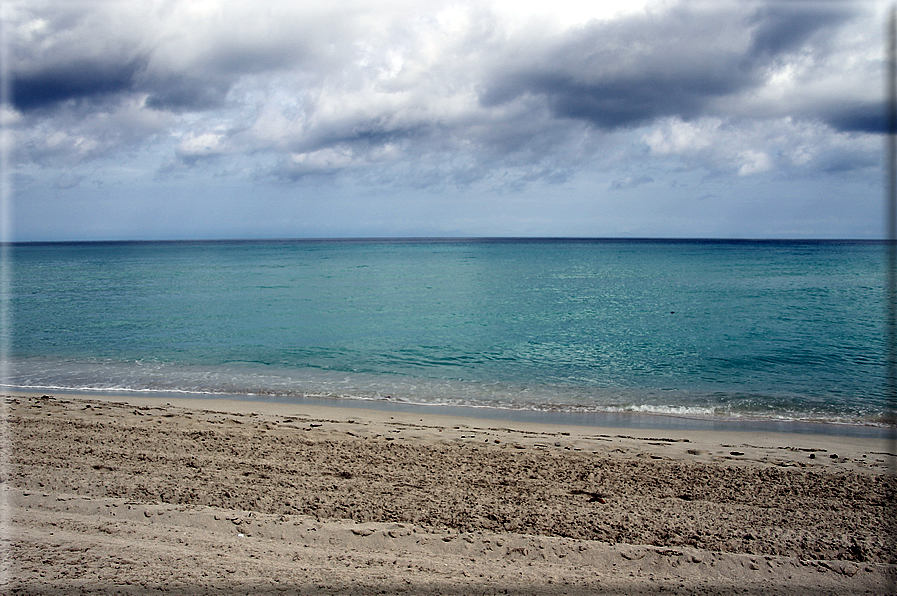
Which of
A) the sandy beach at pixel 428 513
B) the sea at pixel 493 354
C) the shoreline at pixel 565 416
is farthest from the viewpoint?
the sea at pixel 493 354

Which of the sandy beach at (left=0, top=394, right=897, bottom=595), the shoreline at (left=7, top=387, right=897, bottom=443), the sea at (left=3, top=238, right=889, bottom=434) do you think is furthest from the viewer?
the sea at (left=3, top=238, right=889, bottom=434)

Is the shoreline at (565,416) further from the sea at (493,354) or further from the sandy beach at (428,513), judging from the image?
the sandy beach at (428,513)

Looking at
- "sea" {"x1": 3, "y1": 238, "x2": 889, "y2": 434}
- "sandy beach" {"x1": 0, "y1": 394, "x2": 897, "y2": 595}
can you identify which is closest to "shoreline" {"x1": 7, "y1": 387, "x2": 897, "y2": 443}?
"sea" {"x1": 3, "y1": 238, "x2": 889, "y2": 434}

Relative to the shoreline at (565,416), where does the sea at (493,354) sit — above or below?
above

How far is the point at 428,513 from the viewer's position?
18.3 ft

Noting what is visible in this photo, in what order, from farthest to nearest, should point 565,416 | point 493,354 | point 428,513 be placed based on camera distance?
1. point 493,354
2. point 565,416
3. point 428,513

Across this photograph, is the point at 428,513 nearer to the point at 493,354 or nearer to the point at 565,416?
the point at 565,416

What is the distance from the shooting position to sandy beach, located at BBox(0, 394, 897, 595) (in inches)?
175

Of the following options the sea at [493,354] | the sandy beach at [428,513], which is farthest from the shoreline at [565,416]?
the sandy beach at [428,513]

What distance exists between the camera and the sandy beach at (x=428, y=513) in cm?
445

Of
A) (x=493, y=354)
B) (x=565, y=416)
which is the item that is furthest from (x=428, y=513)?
(x=493, y=354)

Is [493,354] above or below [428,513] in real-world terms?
above

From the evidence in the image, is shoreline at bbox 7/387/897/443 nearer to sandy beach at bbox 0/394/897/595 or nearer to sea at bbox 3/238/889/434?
sea at bbox 3/238/889/434

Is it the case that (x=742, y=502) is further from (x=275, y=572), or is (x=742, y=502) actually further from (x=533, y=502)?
(x=275, y=572)
